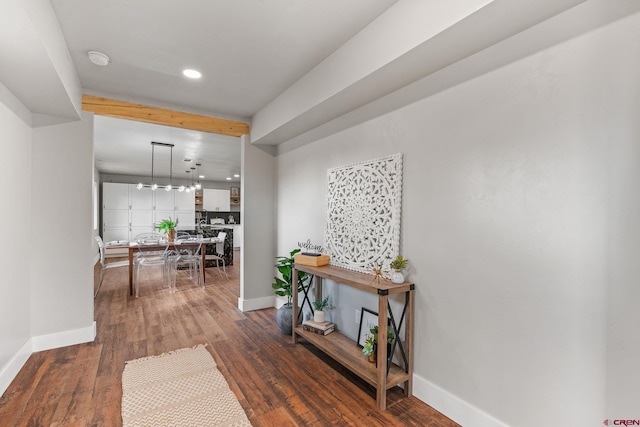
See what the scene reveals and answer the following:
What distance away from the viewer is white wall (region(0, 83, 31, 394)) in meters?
2.10

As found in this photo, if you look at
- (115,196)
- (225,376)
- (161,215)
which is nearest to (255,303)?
(225,376)

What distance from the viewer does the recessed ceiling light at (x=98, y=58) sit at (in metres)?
2.26

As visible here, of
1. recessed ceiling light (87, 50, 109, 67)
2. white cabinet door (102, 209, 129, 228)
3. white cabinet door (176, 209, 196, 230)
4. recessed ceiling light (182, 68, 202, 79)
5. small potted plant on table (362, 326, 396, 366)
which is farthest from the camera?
white cabinet door (176, 209, 196, 230)

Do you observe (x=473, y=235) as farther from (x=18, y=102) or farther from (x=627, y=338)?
(x=18, y=102)

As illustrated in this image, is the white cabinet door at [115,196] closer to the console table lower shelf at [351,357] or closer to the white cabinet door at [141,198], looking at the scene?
the white cabinet door at [141,198]

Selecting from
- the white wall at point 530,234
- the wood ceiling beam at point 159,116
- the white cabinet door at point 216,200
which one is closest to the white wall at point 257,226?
the wood ceiling beam at point 159,116

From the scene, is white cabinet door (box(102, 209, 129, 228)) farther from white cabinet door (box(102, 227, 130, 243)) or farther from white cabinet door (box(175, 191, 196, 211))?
white cabinet door (box(175, 191, 196, 211))

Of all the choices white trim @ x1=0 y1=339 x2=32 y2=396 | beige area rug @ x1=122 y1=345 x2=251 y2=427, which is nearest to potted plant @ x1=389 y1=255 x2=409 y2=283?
beige area rug @ x1=122 y1=345 x2=251 y2=427

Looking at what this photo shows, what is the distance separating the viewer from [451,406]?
71.7 inches

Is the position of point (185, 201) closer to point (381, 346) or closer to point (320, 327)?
point (320, 327)

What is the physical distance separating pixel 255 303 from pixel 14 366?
2227mm

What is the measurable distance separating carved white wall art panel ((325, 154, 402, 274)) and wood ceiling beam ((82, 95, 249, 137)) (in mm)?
1644

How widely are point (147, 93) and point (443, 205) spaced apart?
3087 mm

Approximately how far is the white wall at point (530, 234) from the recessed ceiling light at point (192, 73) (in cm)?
183
